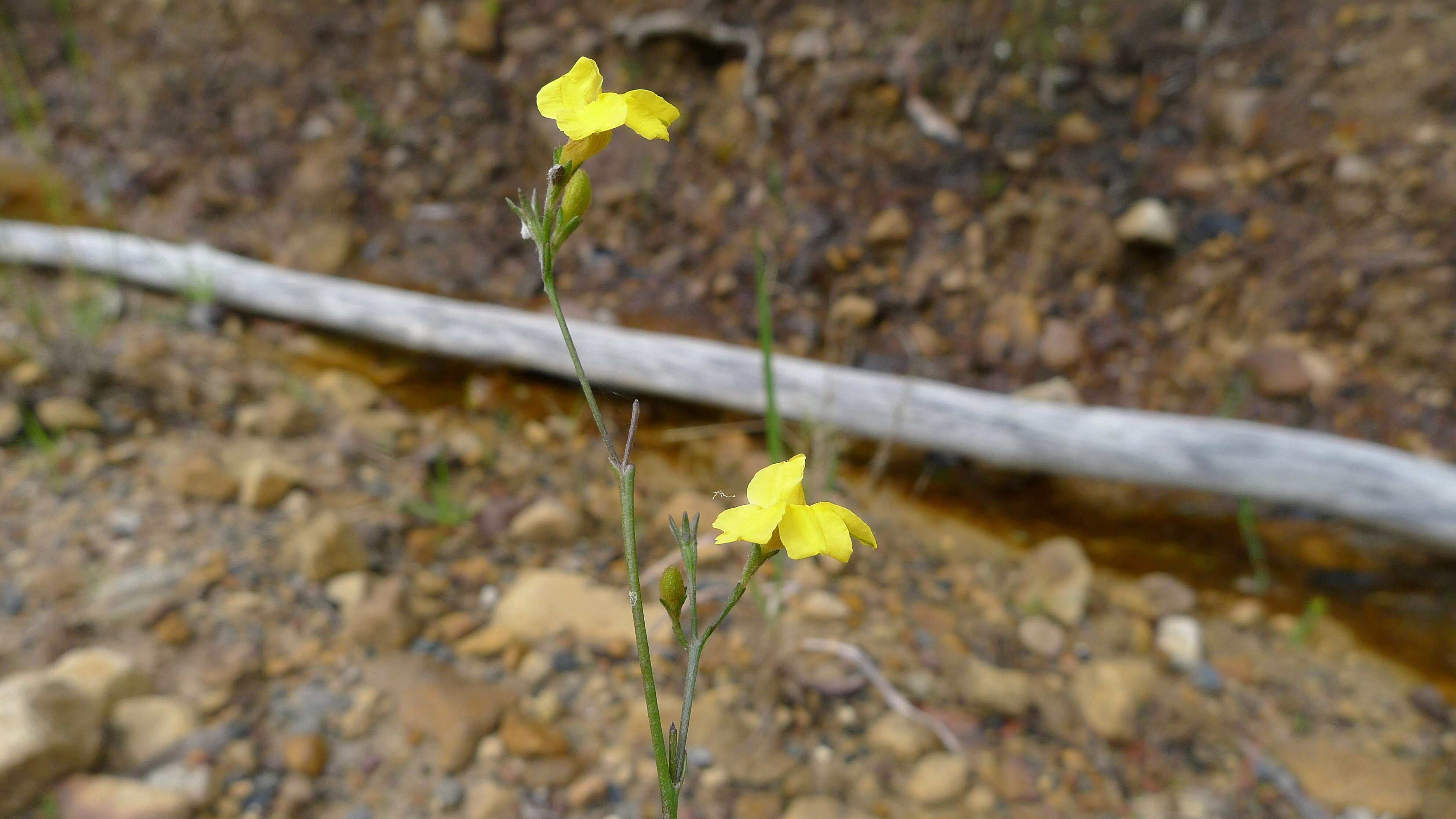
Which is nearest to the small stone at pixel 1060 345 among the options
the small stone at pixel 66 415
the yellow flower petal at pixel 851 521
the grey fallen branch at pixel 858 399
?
the grey fallen branch at pixel 858 399

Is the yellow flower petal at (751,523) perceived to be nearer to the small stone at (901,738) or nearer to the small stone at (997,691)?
the small stone at (901,738)

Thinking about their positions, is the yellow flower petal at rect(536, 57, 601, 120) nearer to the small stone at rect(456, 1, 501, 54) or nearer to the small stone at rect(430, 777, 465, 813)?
the small stone at rect(430, 777, 465, 813)

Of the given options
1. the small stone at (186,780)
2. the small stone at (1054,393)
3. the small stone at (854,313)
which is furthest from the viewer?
the small stone at (854,313)

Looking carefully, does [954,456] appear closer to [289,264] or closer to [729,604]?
[729,604]

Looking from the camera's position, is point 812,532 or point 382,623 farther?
point 382,623

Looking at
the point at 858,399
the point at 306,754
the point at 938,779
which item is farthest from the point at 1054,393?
the point at 306,754

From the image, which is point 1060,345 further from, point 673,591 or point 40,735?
point 40,735
